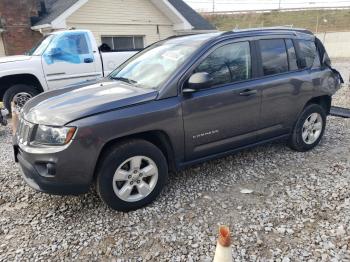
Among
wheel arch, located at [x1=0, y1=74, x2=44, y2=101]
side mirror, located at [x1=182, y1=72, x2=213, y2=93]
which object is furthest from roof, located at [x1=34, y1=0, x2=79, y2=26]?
side mirror, located at [x1=182, y1=72, x2=213, y2=93]

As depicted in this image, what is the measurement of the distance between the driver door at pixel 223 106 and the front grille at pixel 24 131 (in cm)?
159

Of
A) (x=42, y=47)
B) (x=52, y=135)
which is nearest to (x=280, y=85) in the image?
(x=52, y=135)

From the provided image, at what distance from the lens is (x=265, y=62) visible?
423 cm

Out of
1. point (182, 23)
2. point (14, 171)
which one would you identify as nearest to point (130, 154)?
point (14, 171)

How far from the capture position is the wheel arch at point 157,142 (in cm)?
322

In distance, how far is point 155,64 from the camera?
3.99 metres

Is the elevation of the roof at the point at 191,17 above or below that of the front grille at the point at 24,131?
above

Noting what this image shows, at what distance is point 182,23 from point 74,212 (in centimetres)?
1251

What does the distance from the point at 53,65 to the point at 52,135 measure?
517cm

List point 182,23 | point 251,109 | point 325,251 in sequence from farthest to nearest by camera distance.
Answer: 1. point 182,23
2. point 251,109
3. point 325,251

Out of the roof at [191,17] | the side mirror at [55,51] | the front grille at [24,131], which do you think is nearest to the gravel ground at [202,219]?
the front grille at [24,131]

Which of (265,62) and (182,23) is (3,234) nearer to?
(265,62)

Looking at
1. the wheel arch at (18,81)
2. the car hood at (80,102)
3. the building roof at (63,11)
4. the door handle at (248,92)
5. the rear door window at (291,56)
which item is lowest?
the wheel arch at (18,81)

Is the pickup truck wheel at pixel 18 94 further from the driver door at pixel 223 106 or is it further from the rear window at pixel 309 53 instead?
the rear window at pixel 309 53
